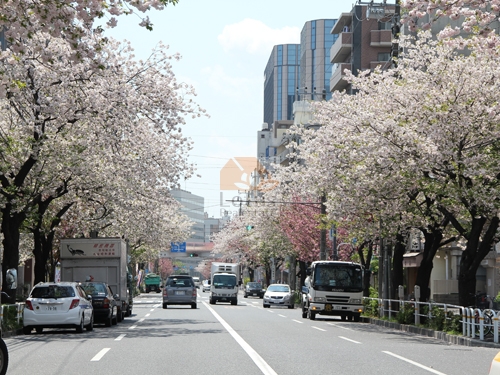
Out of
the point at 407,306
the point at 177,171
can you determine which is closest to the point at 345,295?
the point at 407,306

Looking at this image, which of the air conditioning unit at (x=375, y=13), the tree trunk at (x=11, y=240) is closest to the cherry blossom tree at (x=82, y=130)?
the tree trunk at (x=11, y=240)

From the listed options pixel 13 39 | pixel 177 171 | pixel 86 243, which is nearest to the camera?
pixel 13 39

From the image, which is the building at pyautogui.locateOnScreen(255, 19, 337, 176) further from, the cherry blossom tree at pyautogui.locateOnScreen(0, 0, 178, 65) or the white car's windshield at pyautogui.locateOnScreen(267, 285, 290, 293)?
the cherry blossom tree at pyautogui.locateOnScreen(0, 0, 178, 65)

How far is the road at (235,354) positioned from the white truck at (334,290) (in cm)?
1080

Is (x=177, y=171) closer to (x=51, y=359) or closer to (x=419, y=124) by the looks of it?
(x=419, y=124)

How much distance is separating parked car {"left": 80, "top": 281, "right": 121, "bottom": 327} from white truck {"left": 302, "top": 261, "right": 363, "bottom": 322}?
32.2 ft

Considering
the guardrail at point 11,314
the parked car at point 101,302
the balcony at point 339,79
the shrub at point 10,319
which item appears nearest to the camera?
the shrub at point 10,319

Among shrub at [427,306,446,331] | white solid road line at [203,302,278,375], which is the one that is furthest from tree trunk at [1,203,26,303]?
shrub at [427,306,446,331]

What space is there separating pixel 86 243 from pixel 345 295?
36.4 ft

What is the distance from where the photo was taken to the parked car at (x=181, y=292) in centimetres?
4700

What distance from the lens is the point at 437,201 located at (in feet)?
85.8

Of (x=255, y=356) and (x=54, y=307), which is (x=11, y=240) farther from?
(x=255, y=356)

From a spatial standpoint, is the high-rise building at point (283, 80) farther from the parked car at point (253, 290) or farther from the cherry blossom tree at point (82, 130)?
the cherry blossom tree at point (82, 130)

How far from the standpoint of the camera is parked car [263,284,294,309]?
52062 millimetres
